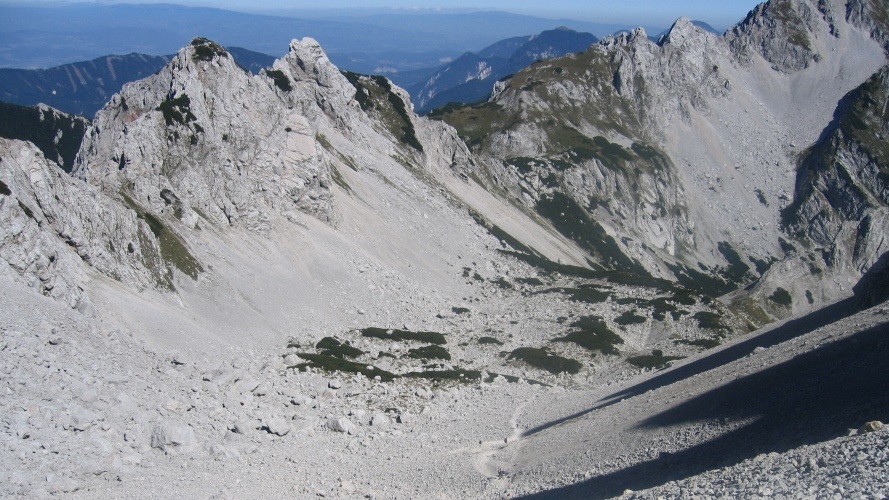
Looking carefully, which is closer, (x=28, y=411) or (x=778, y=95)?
(x=28, y=411)

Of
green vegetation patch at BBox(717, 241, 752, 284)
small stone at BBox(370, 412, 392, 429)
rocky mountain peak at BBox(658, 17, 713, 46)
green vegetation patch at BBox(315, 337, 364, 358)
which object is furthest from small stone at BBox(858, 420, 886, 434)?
rocky mountain peak at BBox(658, 17, 713, 46)

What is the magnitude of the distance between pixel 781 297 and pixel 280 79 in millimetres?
69436

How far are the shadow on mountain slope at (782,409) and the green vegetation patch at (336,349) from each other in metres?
26.3

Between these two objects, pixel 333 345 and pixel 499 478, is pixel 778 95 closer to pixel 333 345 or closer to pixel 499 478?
pixel 333 345

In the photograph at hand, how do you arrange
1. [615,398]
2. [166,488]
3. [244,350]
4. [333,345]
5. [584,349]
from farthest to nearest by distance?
1. [584,349]
2. [333,345]
3. [244,350]
4. [615,398]
5. [166,488]

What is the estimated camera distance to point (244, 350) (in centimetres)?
4509

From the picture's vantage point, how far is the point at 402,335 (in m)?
56.4

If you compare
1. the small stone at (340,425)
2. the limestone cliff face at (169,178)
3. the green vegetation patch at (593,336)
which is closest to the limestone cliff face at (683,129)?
the limestone cliff face at (169,178)

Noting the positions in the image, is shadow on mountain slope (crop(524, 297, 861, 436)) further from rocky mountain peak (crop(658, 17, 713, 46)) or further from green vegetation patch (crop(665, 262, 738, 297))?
rocky mountain peak (crop(658, 17, 713, 46))

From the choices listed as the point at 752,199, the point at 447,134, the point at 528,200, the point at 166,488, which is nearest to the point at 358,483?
the point at 166,488

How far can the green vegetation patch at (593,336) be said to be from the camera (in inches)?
2350

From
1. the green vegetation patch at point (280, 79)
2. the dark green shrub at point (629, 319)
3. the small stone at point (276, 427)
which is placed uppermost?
the green vegetation patch at point (280, 79)

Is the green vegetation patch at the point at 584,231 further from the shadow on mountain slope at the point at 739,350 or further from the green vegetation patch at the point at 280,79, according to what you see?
the shadow on mountain slope at the point at 739,350

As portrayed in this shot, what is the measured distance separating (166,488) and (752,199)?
161 metres
